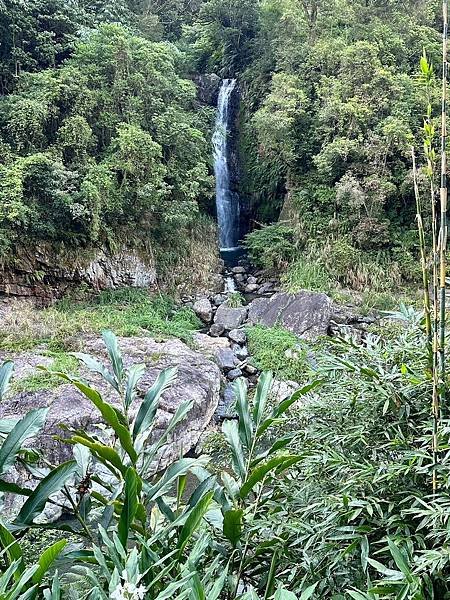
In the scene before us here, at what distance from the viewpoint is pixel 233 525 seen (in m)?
1.07

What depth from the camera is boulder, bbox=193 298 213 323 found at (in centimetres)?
838

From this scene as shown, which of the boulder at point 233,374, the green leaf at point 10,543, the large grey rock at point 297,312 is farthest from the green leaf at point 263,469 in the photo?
the large grey rock at point 297,312

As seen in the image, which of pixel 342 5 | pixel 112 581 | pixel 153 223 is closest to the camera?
pixel 112 581

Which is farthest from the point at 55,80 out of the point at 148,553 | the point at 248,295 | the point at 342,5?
the point at 148,553

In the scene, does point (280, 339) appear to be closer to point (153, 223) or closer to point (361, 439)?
point (153, 223)

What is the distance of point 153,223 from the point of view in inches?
353

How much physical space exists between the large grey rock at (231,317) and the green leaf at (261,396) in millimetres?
6468

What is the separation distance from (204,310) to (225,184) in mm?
4035

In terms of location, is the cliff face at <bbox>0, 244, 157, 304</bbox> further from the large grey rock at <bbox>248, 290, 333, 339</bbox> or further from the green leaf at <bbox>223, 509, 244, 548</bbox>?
the green leaf at <bbox>223, 509, 244, 548</bbox>

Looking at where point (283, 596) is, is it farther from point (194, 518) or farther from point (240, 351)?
point (240, 351)

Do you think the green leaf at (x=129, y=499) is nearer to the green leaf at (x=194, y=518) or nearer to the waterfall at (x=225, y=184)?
the green leaf at (x=194, y=518)

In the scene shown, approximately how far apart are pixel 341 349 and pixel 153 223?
301 inches

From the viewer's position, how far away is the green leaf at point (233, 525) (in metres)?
1.05

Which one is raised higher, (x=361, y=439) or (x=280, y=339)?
(x=361, y=439)
